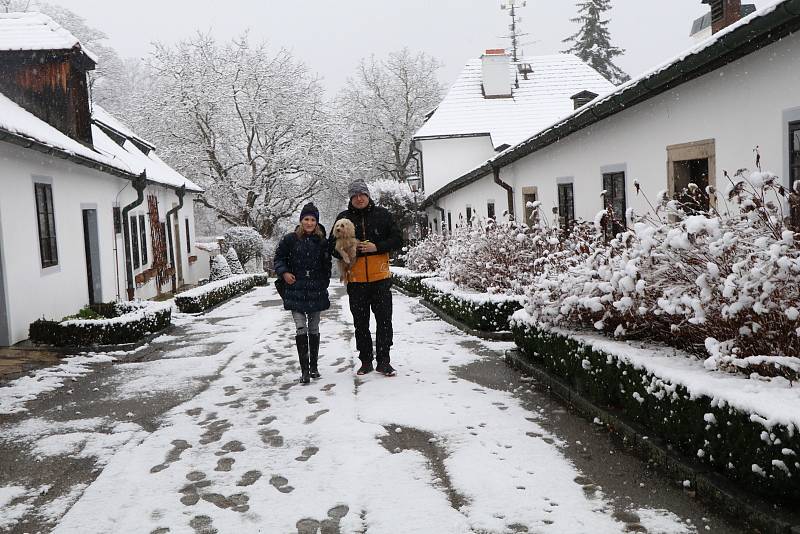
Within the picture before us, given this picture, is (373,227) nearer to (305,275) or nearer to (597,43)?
(305,275)

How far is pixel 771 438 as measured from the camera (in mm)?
3264

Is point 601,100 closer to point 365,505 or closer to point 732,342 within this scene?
point 732,342

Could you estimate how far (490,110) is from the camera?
3120 cm

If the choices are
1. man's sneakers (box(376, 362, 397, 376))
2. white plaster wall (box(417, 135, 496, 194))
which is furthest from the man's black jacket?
white plaster wall (box(417, 135, 496, 194))

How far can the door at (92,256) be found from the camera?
1470 centimetres

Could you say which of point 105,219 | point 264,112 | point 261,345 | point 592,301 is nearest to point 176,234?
point 105,219

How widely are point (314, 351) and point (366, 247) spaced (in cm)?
124

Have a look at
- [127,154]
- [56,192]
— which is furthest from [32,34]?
[127,154]

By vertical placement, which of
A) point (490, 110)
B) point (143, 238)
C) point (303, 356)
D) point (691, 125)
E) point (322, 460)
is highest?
point (490, 110)

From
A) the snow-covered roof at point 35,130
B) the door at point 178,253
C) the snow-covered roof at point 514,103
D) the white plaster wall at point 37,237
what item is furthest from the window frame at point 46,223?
the snow-covered roof at point 514,103

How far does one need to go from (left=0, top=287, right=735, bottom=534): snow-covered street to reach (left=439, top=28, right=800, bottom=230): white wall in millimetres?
3494

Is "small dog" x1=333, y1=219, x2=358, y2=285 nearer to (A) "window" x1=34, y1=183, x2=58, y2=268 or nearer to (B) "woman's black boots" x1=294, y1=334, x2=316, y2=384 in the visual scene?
(B) "woman's black boots" x1=294, y1=334, x2=316, y2=384

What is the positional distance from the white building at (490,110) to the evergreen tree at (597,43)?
17.3 m

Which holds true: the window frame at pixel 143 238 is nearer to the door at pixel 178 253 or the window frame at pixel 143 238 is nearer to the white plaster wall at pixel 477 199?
the door at pixel 178 253
